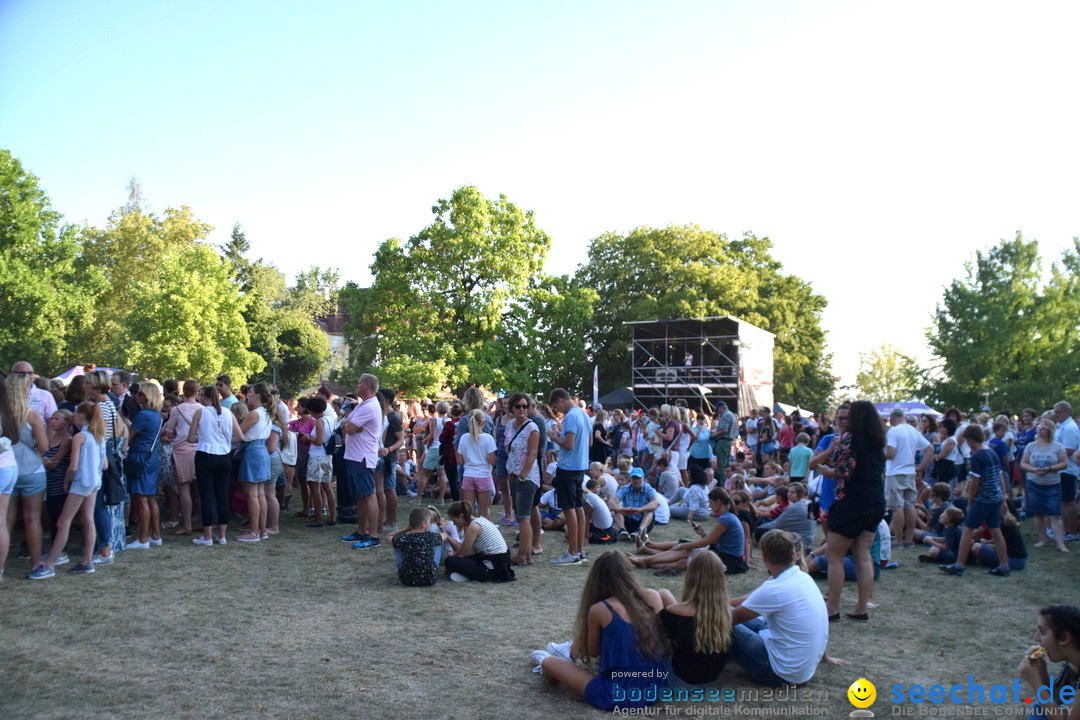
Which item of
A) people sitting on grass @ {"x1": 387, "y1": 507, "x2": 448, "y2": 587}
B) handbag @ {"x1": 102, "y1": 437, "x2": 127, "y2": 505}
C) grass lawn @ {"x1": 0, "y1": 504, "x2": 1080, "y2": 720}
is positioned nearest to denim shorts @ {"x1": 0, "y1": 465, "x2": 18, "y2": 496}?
grass lawn @ {"x1": 0, "y1": 504, "x2": 1080, "y2": 720}

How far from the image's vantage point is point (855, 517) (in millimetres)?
5758

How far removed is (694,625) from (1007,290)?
3545cm

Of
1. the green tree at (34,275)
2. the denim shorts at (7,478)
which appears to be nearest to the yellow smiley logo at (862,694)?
the denim shorts at (7,478)

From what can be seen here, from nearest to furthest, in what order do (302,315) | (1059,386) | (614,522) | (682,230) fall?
(614,522) → (1059,386) → (682,230) → (302,315)

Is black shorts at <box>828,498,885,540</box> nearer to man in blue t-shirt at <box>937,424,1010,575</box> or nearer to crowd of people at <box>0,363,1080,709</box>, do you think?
crowd of people at <box>0,363,1080,709</box>

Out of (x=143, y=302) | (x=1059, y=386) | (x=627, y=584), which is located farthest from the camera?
(x=143, y=302)

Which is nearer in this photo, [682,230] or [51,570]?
[51,570]

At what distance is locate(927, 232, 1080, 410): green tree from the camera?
32.4 m

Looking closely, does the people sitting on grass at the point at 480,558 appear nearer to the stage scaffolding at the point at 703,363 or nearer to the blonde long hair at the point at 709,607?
the blonde long hair at the point at 709,607

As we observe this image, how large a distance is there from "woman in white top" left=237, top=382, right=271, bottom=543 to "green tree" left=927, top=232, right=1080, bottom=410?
105 feet

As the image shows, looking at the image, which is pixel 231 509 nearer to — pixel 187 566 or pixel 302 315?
pixel 187 566

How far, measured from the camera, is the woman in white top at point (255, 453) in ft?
28.1

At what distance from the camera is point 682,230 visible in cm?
4269

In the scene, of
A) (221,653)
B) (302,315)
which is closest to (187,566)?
(221,653)
